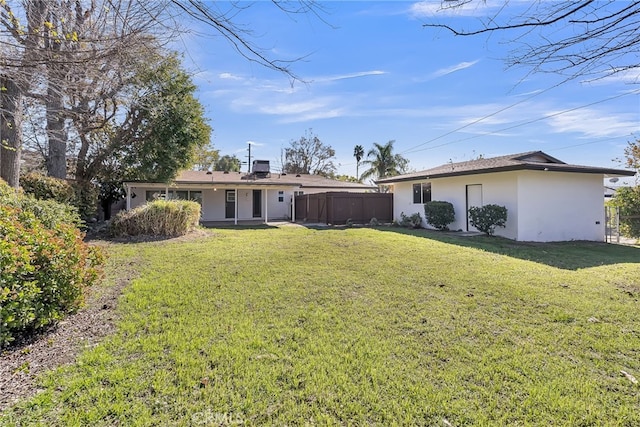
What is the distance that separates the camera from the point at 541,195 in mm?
12328

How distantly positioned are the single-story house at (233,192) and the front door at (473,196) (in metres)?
9.28

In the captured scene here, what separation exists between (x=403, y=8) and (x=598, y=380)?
383cm

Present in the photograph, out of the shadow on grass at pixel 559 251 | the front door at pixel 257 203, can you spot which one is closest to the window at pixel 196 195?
the front door at pixel 257 203

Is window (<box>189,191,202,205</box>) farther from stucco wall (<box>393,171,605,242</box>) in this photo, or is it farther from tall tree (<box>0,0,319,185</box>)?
tall tree (<box>0,0,319,185</box>)

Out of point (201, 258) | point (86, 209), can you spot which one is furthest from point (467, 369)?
point (86, 209)

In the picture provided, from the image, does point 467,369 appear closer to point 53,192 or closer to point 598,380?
point 598,380

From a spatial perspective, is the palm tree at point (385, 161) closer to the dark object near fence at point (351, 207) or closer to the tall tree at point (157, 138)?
the dark object near fence at point (351, 207)

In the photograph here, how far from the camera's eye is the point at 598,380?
288 cm

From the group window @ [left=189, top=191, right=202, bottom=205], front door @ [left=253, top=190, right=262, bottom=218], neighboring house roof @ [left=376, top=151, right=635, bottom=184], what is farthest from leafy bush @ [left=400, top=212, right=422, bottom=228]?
window @ [left=189, top=191, right=202, bottom=205]

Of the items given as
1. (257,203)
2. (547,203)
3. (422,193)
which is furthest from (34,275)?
(257,203)

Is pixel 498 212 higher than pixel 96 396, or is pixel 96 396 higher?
pixel 498 212

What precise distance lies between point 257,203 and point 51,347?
18935 mm

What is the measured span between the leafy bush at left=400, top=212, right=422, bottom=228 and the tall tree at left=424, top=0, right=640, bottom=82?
1331 cm

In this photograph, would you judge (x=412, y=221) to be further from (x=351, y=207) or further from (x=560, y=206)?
(x=560, y=206)
